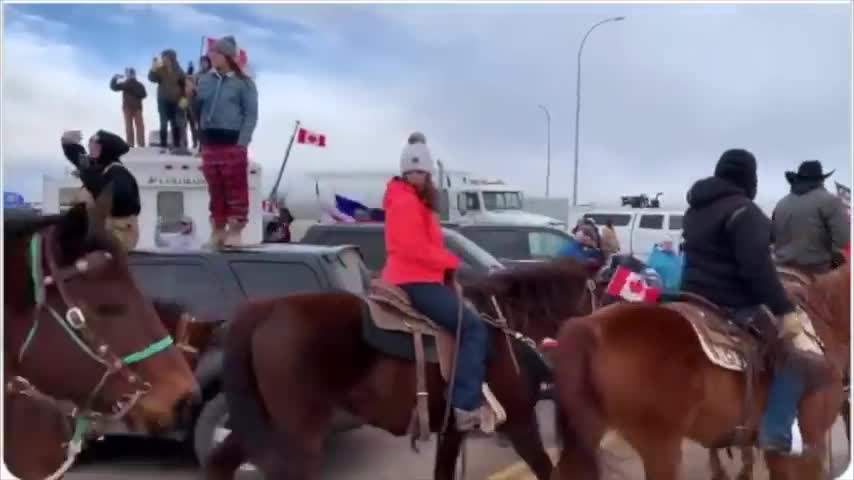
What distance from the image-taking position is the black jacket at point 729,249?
17.2ft

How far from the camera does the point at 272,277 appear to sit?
7.19 metres

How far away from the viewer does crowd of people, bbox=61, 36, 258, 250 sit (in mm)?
5301

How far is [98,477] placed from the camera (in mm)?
6988

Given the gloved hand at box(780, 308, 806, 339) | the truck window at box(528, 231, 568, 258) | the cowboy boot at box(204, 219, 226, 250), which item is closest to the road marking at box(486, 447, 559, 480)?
the gloved hand at box(780, 308, 806, 339)

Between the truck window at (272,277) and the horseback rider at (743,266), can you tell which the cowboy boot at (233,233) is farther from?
the horseback rider at (743,266)

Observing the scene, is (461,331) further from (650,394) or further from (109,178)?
(109,178)

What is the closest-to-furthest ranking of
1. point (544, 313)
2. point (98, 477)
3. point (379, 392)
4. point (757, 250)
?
A: point (757, 250), point (379, 392), point (544, 313), point (98, 477)

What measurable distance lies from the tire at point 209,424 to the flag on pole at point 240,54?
7.68 feet

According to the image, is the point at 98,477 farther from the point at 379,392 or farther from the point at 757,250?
the point at 757,250

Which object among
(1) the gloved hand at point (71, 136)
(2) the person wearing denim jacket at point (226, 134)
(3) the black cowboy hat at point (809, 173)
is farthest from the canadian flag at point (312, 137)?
(3) the black cowboy hat at point (809, 173)

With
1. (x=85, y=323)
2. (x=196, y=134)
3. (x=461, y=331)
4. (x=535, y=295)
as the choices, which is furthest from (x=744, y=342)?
(x=196, y=134)

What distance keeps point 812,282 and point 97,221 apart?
3911 mm

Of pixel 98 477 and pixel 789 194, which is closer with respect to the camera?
pixel 789 194

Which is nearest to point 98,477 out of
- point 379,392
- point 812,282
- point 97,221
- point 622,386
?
point 379,392
